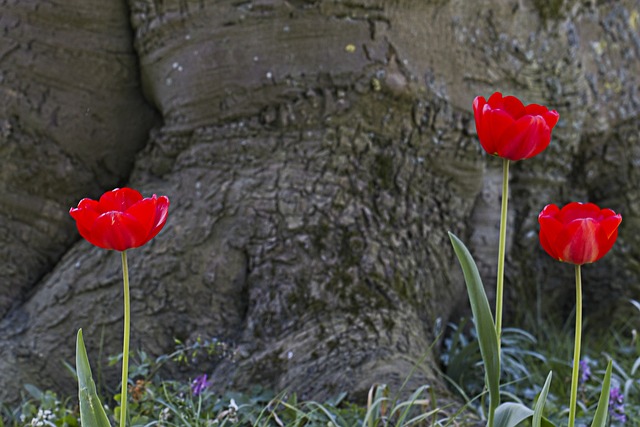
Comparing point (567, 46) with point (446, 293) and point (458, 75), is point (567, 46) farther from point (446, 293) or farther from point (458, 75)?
point (446, 293)

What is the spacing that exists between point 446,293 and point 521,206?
0.64m

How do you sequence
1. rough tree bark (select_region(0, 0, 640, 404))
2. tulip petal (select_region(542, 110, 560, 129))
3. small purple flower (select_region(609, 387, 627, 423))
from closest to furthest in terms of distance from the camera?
tulip petal (select_region(542, 110, 560, 129)) < small purple flower (select_region(609, 387, 627, 423)) < rough tree bark (select_region(0, 0, 640, 404))

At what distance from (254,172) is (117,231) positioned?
1350 millimetres

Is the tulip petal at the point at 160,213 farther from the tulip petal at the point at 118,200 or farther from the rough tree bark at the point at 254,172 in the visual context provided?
the rough tree bark at the point at 254,172

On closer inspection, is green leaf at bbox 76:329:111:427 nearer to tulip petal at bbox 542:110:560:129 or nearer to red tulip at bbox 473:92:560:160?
red tulip at bbox 473:92:560:160

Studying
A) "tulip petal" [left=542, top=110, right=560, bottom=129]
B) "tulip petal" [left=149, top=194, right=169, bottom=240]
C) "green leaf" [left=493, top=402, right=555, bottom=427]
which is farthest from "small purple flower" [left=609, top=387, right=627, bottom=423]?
"tulip petal" [left=149, top=194, right=169, bottom=240]

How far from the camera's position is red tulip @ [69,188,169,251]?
4.56ft

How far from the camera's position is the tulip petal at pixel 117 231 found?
1.39m

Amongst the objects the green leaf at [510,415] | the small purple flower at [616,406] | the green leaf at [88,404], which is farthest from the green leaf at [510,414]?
the small purple flower at [616,406]

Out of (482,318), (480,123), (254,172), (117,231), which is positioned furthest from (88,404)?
(254,172)

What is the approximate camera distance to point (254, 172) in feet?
8.95

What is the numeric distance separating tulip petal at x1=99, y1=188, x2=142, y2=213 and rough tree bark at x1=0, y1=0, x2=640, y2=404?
1.09 m

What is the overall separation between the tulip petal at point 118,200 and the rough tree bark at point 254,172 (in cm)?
109

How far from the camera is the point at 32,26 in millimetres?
2824
